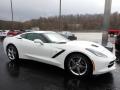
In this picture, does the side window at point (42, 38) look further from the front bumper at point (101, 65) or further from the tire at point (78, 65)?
the front bumper at point (101, 65)

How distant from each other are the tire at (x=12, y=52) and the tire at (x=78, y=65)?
101 inches

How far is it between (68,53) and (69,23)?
5566 cm

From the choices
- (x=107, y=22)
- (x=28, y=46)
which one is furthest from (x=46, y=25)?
(x=28, y=46)

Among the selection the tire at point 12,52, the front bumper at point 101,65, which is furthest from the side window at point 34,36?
the front bumper at point 101,65

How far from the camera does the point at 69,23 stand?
198 feet

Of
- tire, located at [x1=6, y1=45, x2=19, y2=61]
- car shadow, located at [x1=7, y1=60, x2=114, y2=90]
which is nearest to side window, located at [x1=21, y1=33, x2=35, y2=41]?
tire, located at [x1=6, y1=45, x2=19, y2=61]

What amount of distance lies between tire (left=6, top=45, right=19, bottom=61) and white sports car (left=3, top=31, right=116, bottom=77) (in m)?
0.25

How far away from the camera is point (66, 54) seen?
5.25 metres

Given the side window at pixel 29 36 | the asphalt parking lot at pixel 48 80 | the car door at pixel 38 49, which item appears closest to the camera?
the asphalt parking lot at pixel 48 80

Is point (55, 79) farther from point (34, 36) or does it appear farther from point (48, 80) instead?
point (34, 36)

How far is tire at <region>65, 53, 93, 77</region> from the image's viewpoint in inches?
193

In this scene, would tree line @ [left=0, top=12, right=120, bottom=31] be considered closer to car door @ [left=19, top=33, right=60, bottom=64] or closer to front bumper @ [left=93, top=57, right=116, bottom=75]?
car door @ [left=19, top=33, right=60, bottom=64]

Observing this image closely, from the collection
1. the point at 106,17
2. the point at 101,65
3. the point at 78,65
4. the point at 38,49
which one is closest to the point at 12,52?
the point at 38,49

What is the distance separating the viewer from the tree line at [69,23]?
171ft
